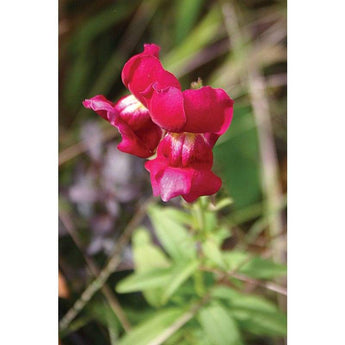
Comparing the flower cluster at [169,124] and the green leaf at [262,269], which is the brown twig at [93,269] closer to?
the green leaf at [262,269]

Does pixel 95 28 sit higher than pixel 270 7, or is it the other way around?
pixel 95 28

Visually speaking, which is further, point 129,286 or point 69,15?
point 69,15

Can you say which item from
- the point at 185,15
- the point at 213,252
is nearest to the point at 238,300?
the point at 213,252

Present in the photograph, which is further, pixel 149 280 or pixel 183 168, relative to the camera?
pixel 149 280

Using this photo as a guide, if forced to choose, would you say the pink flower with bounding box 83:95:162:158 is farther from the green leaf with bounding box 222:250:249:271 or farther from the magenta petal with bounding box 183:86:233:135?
the green leaf with bounding box 222:250:249:271

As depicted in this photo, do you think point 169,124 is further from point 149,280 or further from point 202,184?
point 149,280
